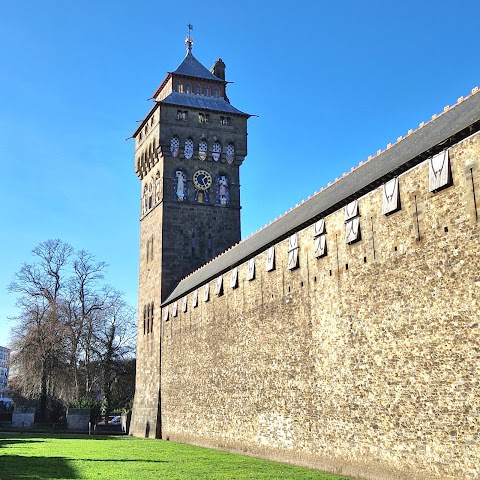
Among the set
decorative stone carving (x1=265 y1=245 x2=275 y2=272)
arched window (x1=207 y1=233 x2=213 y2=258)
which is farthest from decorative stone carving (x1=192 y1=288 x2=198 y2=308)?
arched window (x1=207 y1=233 x2=213 y2=258)

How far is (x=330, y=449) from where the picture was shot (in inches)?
661

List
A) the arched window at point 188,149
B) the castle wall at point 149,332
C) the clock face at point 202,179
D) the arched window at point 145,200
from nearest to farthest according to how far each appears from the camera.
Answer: the castle wall at point 149,332, the clock face at point 202,179, the arched window at point 188,149, the arched window at point 145,200

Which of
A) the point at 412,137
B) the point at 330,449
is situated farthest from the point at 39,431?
the point at 412,137

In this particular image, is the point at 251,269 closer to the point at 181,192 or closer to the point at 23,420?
the point at 181,192

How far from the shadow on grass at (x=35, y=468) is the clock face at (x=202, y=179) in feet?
75.5

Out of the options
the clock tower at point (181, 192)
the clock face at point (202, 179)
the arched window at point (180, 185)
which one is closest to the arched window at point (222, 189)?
the clock tower at point (181, 192)

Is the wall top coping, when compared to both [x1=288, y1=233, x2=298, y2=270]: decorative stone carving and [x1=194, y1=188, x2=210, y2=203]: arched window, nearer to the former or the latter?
[x1=288, y1=233, x2=298, y2=270]: decorative stone carving

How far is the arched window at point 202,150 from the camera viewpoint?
40.2 meters

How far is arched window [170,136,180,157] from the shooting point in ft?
130

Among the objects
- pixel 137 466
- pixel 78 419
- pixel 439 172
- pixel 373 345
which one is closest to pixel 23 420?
pixel 78 419

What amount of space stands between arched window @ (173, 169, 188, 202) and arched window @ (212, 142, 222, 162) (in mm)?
2480

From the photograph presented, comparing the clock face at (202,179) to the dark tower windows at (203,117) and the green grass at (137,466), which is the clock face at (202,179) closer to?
the dark tower windows at (203,117)

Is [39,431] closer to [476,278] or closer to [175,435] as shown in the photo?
[175,435]

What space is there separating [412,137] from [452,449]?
9.63m
